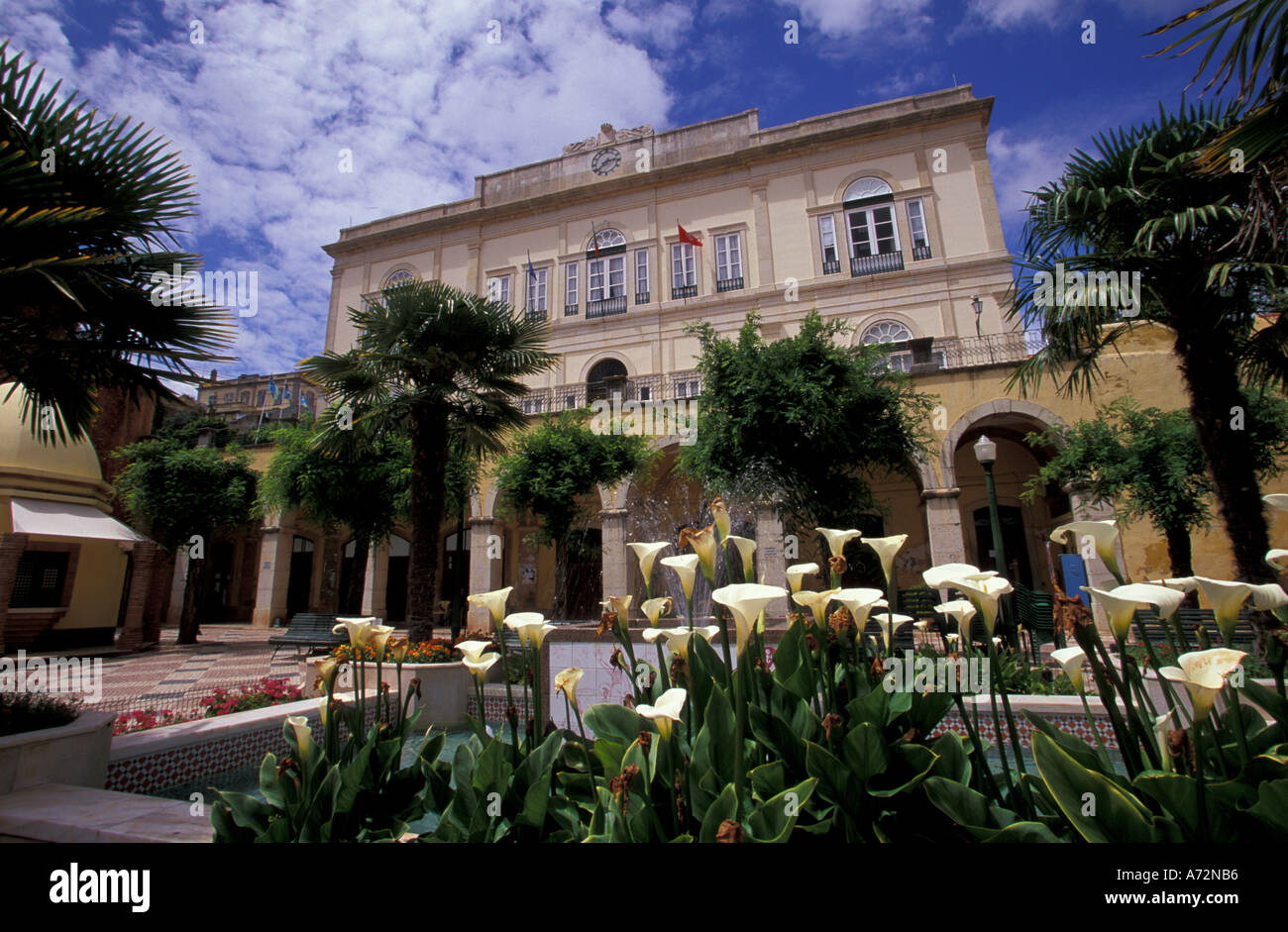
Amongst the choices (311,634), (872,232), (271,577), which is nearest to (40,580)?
(311,634)

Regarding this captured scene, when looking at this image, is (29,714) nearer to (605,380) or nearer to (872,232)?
(605,380)

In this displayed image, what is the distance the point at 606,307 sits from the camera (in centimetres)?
2239

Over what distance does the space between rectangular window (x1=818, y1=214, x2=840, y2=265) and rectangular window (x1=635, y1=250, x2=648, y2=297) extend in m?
6.21

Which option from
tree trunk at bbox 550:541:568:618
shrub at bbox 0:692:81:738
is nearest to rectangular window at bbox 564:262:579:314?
tree trunk at bbox 550:541:568:618

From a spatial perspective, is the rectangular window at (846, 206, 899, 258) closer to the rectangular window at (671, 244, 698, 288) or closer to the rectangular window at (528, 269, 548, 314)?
the rectangular window at (671, 244, 698, 288)

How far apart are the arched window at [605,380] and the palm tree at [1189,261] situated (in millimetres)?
13550

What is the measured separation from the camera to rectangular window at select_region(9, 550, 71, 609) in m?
12.2

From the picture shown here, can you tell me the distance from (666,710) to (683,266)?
2212 cm

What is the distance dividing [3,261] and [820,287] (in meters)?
19.5

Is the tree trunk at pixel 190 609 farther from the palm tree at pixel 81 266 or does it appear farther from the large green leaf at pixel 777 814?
the large green leaf at pixel 777 814

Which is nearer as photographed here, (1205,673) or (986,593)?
(1205,673)
